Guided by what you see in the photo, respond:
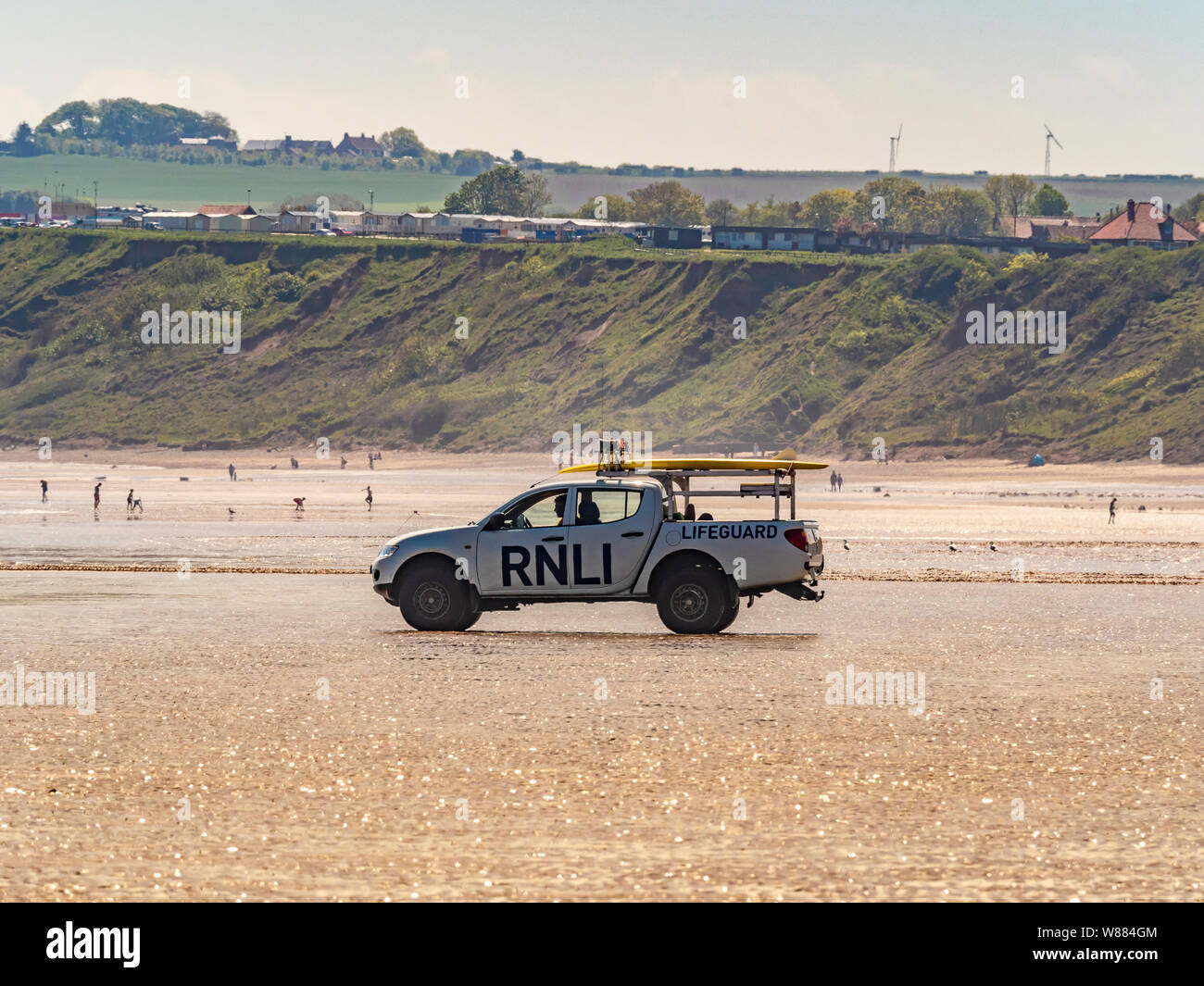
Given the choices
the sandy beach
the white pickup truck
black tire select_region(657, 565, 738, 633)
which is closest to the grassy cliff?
the sandy beach

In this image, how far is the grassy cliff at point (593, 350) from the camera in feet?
376

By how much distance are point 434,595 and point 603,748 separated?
857cm

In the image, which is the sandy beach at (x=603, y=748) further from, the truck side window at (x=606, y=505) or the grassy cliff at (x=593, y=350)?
the grassy cliff at (x=593, y=350)

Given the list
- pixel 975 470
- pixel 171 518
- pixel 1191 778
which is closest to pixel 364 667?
pixel 1191 778

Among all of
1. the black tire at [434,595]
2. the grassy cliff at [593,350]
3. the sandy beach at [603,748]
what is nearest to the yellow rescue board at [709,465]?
the sandy beach at [603,748]

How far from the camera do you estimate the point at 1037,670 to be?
703 inches

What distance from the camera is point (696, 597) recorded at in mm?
20969

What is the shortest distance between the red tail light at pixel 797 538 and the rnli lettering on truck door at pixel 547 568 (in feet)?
7.43

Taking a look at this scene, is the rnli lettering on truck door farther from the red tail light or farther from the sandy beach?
the red tail light

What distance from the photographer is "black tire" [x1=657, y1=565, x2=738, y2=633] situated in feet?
68.5

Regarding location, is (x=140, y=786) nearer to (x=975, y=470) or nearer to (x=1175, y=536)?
(x=1175, y=536)

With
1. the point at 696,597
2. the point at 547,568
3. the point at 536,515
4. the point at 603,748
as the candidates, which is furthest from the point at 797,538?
the point at 603,748
